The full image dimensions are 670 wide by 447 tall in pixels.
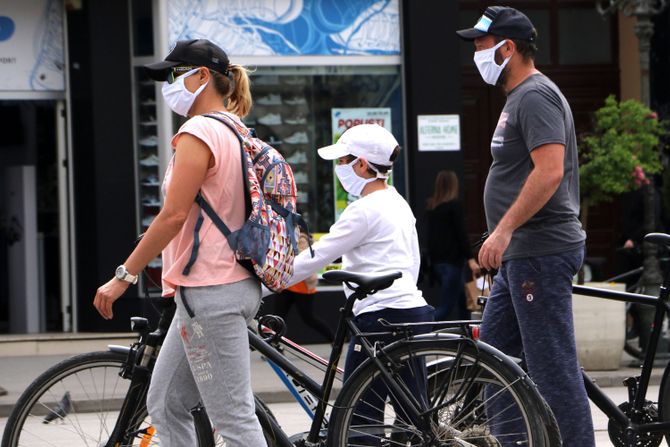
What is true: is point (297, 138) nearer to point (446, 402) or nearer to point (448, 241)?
point (448, 241)

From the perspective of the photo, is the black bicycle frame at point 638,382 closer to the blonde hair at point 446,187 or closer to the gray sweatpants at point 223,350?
the gray sweatpants at point 223,350

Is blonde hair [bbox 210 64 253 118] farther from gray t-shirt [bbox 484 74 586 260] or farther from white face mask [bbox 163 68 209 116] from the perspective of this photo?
gray t-shirt [bbox 484 74 586 260]

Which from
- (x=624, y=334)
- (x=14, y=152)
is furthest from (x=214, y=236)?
(x=14, y=152)

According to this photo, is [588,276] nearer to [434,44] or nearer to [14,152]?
[434,44]

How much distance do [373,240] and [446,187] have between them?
797 centimetres

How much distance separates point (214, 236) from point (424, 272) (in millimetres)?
9390

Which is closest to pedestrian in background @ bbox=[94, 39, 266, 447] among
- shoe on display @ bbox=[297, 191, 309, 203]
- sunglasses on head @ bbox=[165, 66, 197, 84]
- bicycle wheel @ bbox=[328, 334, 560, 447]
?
sunglasses on head @ bbox=[165, 66, 197, 84]

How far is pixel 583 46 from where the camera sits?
16.9m

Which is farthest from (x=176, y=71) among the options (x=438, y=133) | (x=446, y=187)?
(x=438, y=133)

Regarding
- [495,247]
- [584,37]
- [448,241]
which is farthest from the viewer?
[584,37]

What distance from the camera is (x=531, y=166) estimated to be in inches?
218

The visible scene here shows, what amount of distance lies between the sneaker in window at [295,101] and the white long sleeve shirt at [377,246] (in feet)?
29.1

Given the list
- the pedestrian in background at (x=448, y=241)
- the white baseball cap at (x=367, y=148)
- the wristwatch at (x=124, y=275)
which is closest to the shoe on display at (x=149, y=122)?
the pedestrian in background at (x=448, y=241)

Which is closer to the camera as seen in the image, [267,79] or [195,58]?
[195,58]
